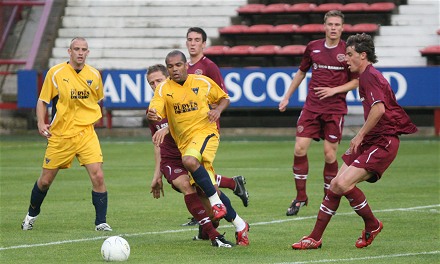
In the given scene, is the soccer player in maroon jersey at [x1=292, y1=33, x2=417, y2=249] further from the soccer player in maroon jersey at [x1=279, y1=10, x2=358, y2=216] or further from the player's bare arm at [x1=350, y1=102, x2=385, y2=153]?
the soccer player in maroon jersey at [x1=279, y1=10, x2=358, y2=216]

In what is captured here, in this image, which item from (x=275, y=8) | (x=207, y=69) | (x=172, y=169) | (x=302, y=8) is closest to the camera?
(x=172, y=169)

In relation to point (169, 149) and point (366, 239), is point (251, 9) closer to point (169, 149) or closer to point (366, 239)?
point (169, 149)

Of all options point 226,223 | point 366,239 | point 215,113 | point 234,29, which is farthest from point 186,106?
point 234,29

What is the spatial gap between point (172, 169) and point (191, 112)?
1.92 ft

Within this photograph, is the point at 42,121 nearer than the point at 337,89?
Yes

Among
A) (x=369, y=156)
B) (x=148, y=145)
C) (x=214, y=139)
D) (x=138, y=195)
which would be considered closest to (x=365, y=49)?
(x=369, y=156)

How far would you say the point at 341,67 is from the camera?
1257cm

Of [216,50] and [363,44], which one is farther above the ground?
[363,44]

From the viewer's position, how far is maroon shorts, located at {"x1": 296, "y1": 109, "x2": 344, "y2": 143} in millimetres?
12602

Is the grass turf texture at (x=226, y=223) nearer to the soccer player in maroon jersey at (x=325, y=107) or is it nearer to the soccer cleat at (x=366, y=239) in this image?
the soccer cleat at (x=366, y=239)

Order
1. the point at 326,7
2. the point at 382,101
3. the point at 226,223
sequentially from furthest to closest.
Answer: the point at 326,7 < the point at 226,223 < the point at 382,101

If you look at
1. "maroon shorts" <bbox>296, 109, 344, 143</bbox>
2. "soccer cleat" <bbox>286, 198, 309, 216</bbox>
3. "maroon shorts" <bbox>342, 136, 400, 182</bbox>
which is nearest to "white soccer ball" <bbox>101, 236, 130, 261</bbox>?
"maroon shorts" <bbox>342, 136, 400, 182</bbox>

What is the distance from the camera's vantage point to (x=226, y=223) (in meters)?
11.5

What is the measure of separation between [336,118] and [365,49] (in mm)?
3255
